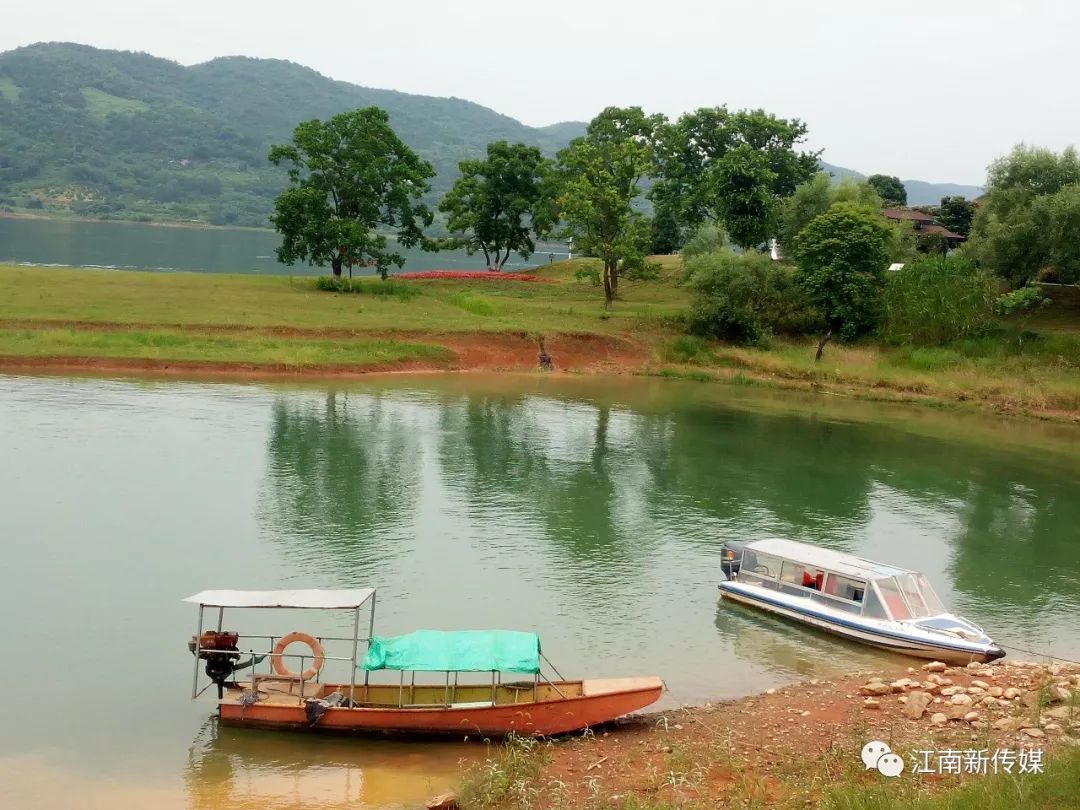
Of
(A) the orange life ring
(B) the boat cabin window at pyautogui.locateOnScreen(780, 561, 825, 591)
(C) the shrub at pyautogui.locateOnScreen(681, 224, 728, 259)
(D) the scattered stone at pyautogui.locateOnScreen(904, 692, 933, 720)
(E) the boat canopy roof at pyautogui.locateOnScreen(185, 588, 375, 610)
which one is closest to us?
(D) the scattered stone at pyautogui.locateOnScreen(904, 692, 933, 720)

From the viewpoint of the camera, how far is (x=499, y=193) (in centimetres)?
9719

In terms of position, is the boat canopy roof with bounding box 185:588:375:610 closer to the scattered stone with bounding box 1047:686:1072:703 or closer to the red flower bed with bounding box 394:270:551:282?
the scattered stone with bounding box 1047:686:1072:703

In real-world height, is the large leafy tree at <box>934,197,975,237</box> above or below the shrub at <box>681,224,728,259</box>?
above

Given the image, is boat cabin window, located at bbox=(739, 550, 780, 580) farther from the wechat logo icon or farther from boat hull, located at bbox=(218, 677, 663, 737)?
the wechat logo icon

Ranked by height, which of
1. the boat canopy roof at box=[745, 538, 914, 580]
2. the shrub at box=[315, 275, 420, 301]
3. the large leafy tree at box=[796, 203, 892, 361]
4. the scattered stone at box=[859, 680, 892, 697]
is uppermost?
the large leafy tree at box=[796, 203, 892, 361]

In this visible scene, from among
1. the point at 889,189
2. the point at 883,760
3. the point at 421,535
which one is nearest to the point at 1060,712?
the point at 883,760

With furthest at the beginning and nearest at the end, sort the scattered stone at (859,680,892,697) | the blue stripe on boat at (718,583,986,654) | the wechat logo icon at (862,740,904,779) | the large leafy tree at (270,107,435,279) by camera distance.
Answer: the large leafy tree at (270,107,435,279), the blue stripe on boat at (718,583,986,654), the scattered stone at (859,680,892,697), the wechat logo icon at (862,740,904,779)

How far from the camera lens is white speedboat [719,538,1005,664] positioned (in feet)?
86.8

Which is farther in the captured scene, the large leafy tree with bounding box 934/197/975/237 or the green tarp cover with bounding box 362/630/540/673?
the large leafy tree with bounding box 934/197/975/237

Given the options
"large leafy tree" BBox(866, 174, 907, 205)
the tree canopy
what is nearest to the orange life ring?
the tree canopy

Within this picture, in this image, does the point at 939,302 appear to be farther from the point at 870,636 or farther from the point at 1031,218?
the point at 870,636

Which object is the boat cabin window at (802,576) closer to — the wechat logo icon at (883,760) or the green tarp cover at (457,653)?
the wechat logo icon at (883,760)

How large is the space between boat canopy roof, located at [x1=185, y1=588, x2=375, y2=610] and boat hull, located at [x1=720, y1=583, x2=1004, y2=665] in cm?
1204

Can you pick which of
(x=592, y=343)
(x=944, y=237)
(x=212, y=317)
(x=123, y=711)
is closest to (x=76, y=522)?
(x=123, y=711)
